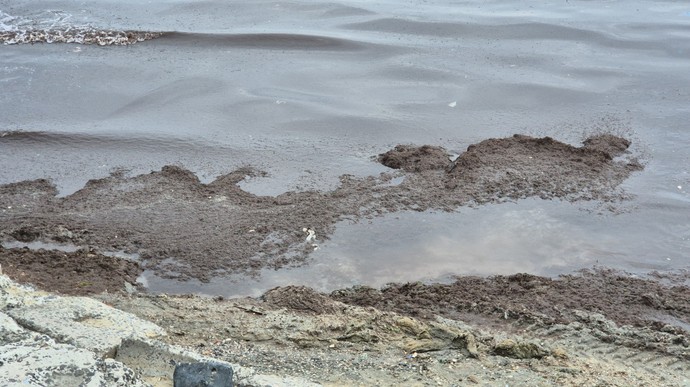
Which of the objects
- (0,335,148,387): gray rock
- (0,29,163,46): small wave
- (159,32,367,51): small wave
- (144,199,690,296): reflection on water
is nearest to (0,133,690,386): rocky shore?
(0,335,148,387): gray rock

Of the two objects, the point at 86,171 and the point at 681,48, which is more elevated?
the point at 681,48

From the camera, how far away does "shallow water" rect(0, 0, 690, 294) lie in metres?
8.44

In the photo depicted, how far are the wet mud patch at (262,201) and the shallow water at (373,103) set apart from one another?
0.23m

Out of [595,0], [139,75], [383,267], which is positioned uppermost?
[595,0]

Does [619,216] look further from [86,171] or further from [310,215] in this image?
[86,171]

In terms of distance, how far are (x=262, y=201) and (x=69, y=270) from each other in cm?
224

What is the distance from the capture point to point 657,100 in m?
11.6

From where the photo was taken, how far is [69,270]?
749 cm

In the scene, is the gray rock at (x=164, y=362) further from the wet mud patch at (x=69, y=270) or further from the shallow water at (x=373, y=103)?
the shallow water at (x=373, y=103)

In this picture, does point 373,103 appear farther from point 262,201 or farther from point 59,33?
point 59,33

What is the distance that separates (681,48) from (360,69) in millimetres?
5377

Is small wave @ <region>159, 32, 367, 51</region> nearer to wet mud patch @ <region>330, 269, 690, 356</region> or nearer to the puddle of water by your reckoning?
the puddle of water

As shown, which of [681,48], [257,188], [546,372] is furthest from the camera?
[681,48]

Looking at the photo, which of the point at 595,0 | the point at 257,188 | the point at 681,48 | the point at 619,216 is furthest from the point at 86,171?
the point at 595,0
